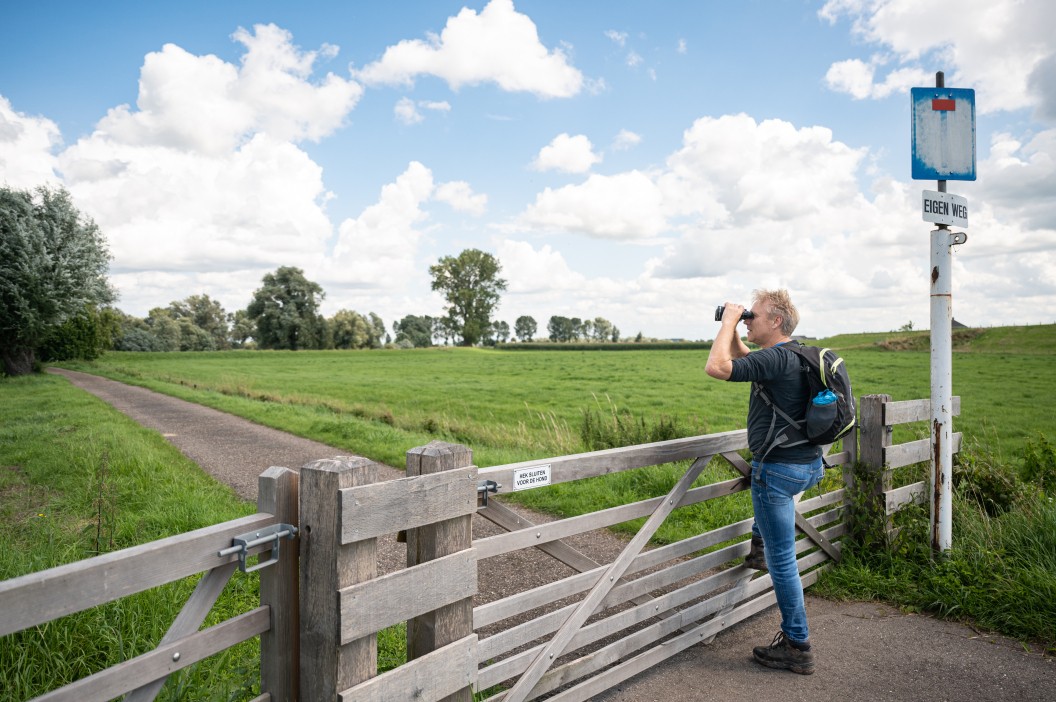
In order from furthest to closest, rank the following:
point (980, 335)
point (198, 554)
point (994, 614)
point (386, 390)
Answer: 1. point (980, 335)
2. point (386, 390)
3. point (994, 614)
4. point (198, 554)

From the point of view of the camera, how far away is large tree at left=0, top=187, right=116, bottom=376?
97.1 ft

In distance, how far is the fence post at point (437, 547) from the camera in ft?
9.93

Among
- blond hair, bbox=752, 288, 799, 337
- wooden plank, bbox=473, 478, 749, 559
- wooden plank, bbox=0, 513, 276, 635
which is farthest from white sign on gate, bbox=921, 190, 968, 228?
wooden plank, bbox=0, 513, 276, 635

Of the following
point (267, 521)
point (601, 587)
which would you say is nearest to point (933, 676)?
point (601, 587)

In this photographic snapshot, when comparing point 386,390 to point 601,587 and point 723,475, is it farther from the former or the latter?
point 601,587

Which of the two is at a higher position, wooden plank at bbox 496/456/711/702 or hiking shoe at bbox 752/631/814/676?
wooden plank at bbox 496/456/711/702

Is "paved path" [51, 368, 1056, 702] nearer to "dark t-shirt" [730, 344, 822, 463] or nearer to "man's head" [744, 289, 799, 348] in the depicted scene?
"dark t-shirt" [730, 344, 822, 463]

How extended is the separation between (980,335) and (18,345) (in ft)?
222

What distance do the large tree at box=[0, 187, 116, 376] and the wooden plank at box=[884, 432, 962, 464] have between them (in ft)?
116

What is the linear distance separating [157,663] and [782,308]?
12.6 ft

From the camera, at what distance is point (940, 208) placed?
18.7ft

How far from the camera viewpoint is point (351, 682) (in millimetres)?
2637

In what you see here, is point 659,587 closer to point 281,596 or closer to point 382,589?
point 382,589

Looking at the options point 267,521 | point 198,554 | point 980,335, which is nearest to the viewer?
point 198,554
